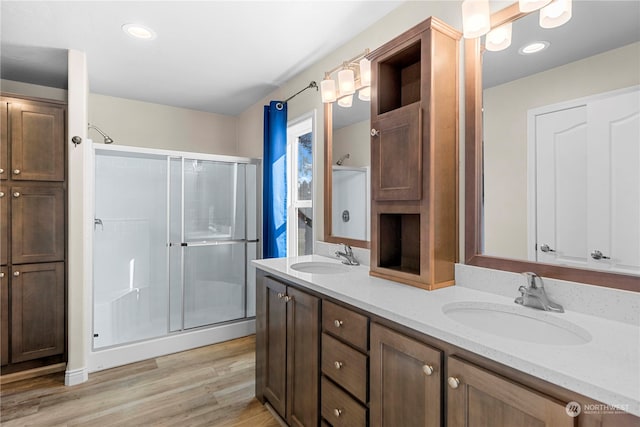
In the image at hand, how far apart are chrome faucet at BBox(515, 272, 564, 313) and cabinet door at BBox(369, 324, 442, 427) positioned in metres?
0.45

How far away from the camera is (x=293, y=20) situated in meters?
1.93

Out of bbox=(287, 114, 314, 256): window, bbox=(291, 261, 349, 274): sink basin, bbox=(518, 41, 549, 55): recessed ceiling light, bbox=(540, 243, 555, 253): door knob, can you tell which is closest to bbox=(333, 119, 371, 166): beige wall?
bbox=(287, 114, 314, 256): window

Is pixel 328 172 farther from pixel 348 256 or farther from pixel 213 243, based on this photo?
pixel 213 243

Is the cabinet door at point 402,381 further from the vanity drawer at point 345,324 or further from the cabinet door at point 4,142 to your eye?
the cabinet door at point 4,142

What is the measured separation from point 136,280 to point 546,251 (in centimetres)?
307

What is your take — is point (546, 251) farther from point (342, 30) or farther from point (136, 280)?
point (136, 280)

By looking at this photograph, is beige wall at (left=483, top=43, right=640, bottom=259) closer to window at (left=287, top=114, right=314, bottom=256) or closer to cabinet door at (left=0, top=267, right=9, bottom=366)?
window at (left=287, top=114, right=314, bottom=256)

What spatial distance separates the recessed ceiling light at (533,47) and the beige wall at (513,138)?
0.10 meters

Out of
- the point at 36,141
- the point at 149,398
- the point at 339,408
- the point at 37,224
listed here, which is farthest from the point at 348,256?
the point at 36,141

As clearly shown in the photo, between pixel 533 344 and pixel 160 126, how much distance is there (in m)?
3.86

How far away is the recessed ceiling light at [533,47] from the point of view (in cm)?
123

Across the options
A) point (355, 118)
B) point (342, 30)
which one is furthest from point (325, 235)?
point (342, 30)

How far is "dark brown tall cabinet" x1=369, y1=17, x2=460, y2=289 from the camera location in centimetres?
139

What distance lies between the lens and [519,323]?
3.71ft
